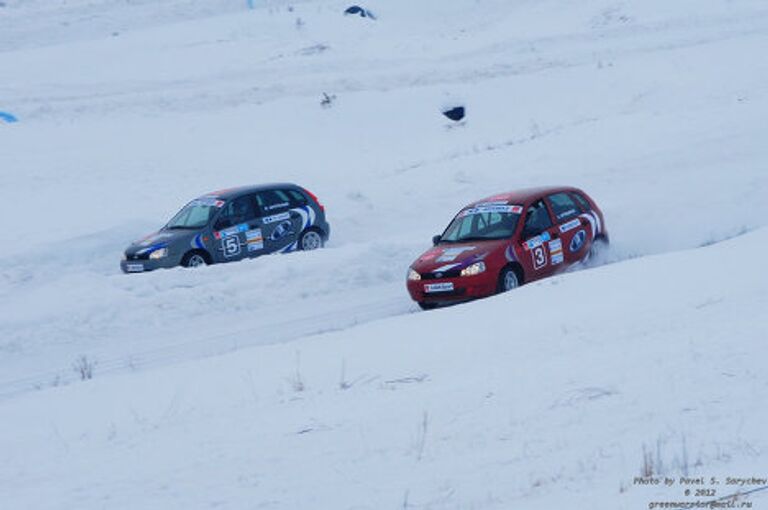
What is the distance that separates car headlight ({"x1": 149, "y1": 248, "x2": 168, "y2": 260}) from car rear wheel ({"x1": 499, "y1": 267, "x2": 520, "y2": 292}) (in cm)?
613

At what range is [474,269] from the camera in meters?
12.7

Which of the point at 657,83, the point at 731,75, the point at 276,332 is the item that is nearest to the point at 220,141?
the point at 657,83

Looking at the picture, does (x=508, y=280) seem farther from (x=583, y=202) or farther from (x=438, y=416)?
(x=438, y=416)

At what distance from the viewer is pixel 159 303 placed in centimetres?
1412

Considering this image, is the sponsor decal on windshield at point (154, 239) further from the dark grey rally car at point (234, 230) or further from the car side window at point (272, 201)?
the car side window at point (272, 201)

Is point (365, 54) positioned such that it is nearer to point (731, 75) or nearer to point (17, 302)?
point (731, 75)

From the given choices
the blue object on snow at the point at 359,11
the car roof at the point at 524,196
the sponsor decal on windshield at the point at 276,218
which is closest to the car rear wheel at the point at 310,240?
the sponsor decal on windshield at the point at 276,218

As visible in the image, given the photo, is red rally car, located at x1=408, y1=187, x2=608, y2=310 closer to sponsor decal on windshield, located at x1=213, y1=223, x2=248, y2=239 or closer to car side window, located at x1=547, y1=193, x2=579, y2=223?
car side window, located at x1=547, y1=193, x2=579, y2=223

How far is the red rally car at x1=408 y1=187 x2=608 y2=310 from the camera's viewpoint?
41.8 ft

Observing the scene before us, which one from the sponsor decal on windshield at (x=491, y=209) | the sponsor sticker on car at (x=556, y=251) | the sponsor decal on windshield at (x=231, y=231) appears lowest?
the sponsor decal on windshield at (x=231, y=231)

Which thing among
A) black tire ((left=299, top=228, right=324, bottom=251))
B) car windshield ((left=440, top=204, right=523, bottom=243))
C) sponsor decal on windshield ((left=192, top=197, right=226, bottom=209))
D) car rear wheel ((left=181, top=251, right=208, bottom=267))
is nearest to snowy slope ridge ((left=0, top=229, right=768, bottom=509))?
car windshield ((left=440, top=204, right=523, bottom=243))

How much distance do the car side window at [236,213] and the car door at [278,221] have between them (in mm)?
188

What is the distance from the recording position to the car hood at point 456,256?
1282 centimetres

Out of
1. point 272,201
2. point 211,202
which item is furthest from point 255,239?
point 211,202
